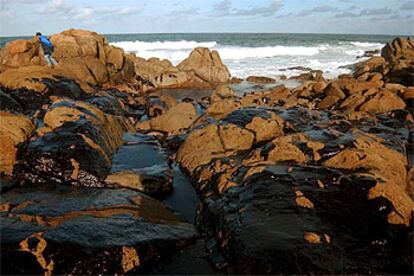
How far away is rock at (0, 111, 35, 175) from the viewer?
650 centimetres

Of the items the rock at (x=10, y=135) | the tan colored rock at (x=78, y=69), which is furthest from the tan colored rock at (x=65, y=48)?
the rock at (x=10, y=135)

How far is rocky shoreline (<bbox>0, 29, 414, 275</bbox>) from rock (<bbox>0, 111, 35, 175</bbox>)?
0.03 m

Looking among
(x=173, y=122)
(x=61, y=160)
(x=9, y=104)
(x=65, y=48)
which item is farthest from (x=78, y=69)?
(x=61, y=160)

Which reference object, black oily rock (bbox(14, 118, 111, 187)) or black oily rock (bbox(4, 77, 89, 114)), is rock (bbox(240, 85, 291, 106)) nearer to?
black oily rock (bbox(4, 77, 89, 114))

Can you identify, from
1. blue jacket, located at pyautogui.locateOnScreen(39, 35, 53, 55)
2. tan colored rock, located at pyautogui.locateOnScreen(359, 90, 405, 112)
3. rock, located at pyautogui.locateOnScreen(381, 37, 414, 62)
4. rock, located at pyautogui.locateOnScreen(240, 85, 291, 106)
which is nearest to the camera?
tan colored rock, located at pyautogui.locateOnScreen(359, 90, 405, 112)

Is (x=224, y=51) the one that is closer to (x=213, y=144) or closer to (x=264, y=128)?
(x=264, y=128)

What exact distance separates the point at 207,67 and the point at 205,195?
21.3 metres

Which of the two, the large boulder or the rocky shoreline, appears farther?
the large boulder

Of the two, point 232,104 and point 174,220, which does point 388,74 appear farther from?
point 174,220

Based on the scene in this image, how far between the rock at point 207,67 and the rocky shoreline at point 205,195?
1500cm

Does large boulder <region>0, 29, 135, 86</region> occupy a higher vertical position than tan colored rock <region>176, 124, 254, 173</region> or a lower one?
higher

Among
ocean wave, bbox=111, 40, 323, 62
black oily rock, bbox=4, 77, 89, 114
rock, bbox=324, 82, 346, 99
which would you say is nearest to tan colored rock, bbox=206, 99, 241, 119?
black oily rock, bbox=4, 77, 89, 114

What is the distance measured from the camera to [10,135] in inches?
278

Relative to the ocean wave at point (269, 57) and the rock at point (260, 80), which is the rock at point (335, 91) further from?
the ocean wave at point (269, 57)
